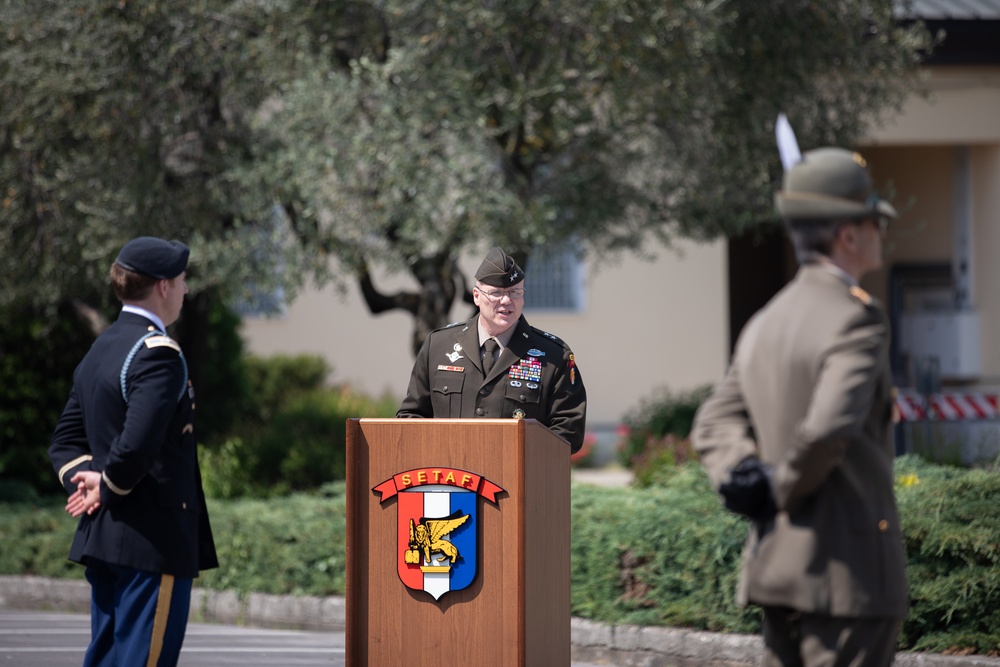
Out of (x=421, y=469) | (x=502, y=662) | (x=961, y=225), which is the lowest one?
(x=502, y=662)

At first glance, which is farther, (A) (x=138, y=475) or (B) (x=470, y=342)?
(B) (x=470, y=342)

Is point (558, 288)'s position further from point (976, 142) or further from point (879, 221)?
point (879, 221)

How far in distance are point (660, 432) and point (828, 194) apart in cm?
1183

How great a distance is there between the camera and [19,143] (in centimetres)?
1020

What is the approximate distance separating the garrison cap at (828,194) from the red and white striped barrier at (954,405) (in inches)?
508

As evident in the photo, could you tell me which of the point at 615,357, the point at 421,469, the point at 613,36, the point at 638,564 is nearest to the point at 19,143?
the point at 613,36

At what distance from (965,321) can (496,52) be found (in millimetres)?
11127

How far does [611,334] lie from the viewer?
19.7 meters

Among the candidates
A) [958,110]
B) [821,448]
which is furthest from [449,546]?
[958,110]

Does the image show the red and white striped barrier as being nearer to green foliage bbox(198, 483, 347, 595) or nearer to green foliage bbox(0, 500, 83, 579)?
green foliage bbox(198, 483, 347, 595)

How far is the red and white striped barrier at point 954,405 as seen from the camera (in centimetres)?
1599

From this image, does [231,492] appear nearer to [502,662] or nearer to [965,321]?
[502,662]

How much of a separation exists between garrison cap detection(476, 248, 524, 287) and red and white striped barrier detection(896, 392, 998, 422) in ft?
36.3

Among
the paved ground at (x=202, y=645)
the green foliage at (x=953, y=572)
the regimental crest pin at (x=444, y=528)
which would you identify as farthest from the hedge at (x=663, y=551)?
the regimental crest pin at (x=444, y=528)
